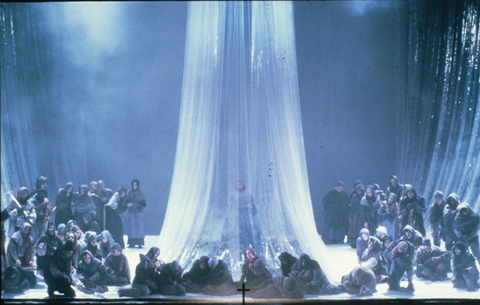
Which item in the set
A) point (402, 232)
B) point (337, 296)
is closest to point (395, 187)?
point (402, 232)

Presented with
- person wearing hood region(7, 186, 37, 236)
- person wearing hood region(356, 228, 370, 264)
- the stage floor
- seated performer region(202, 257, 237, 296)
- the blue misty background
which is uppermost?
the blue misty background

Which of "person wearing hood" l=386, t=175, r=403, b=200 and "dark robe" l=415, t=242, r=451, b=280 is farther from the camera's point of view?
"person wearing hood" l=386, t=175, r=403, b=200

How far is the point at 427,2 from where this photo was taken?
537cm

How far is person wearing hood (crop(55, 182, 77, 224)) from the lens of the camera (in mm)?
5293

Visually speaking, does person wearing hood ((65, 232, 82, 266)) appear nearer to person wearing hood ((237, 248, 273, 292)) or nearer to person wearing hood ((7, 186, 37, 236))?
person wearing hood ((7, 186, 37, 236))

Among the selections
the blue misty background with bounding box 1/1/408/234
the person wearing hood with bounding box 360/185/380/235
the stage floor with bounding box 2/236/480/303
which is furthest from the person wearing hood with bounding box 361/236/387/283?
the blue misty background with bounding box 1/1/408/234

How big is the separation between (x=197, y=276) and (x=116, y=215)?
50.9 inches

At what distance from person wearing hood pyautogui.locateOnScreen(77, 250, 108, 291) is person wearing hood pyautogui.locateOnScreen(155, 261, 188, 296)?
655mm

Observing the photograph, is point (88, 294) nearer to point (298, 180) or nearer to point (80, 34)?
point (298, 180)

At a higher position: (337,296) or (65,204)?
(65,204)

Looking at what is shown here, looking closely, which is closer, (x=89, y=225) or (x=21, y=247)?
(x=21, y=247)

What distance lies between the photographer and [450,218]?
518 centimetres

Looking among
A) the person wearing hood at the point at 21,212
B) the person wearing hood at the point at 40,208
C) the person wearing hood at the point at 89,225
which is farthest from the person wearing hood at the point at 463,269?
the person wearing hood at the point at 21,212

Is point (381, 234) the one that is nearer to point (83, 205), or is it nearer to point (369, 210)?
point (369, 210)
